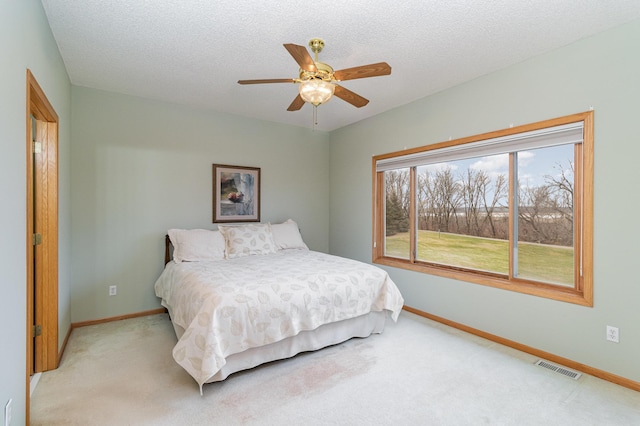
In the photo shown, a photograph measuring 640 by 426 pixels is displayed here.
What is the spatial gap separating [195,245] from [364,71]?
267 centimetres

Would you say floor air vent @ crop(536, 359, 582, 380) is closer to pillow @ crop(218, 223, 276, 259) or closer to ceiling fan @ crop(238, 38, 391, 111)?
ceiling fan @ crop(238, 38, 391, 111)

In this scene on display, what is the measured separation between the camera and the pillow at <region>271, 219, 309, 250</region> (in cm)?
432

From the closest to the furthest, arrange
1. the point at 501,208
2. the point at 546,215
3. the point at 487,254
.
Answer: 1. the point at 546,215
2. the point at 501,208
3. the point at 487,254

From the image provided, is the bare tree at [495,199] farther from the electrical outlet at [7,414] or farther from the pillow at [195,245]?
the electrical outlet at [7,414]

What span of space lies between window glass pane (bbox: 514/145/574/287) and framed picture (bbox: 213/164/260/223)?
3300 mm

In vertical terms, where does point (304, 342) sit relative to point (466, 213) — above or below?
below

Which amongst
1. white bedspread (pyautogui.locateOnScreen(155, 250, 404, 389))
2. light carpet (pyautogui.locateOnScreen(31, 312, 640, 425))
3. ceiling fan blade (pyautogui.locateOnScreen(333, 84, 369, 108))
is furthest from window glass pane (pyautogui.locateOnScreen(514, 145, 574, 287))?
ceiling fan blade (pyautogui.locateOnScreen(333, 84, 369, 108))

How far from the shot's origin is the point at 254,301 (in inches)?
95.7

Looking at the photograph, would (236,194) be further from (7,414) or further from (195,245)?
(7,414)

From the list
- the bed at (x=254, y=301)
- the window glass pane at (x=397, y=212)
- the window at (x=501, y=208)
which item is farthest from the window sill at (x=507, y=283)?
the bed at (x=254, y=301)

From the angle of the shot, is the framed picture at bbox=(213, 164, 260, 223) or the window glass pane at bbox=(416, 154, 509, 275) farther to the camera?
the framed picture at bbox=(213, 164, 260, 223)

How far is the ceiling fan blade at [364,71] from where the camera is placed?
85.3 inches

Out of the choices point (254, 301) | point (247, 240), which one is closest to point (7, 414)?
point (254, 301)

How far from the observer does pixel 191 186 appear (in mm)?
4121
